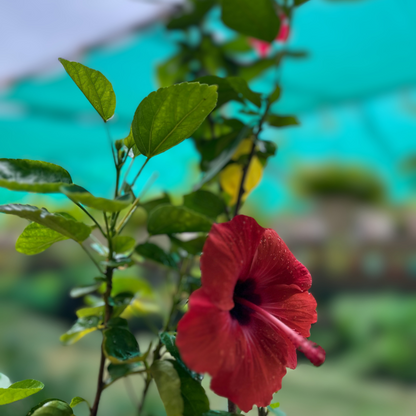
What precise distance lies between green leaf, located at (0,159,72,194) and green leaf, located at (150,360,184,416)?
217 millimetres

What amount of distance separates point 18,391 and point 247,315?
254 mm

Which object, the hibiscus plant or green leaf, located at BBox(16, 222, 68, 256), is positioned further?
green leaf, located at BBox(16, 222, 68, 256)

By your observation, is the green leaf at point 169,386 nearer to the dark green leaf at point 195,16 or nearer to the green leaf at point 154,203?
the green leaf at point 154,203

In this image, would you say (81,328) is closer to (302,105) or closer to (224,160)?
(224,160)

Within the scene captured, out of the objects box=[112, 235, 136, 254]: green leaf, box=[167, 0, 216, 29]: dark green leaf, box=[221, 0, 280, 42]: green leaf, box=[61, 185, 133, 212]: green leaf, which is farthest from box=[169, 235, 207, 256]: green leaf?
box=[167, 0, 216, 29]: dark green leaf

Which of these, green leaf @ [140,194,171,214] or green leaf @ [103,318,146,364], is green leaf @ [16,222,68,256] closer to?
green leaf @ [103,318,146,364]

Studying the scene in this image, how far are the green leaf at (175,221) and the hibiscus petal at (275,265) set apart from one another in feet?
0.34

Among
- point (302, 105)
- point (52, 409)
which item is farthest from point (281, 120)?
point (302, 105)

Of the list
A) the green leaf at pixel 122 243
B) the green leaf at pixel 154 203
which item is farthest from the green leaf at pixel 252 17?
the green leaf at pixel 122 243

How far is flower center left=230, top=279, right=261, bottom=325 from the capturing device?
1.12ft

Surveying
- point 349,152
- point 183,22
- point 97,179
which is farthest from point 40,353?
point 349,152

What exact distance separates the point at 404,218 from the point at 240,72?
3074 millimetres

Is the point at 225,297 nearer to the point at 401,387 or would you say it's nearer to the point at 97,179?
the point at 97,179

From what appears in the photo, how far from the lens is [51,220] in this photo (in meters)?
0.34
